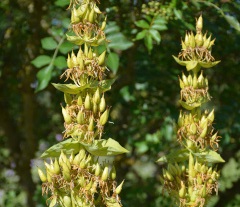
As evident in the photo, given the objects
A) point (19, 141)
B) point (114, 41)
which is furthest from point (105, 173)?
point (19, 141)

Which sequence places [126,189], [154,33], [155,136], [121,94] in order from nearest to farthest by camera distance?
[154,33]
[121,94]
[155,136]
[126,189]

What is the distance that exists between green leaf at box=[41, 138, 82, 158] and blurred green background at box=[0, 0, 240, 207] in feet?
1.10

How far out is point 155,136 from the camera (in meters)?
2.52

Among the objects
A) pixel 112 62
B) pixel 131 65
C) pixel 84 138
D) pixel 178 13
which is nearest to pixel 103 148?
pixel 84 138

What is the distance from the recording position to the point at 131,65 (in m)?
2.24

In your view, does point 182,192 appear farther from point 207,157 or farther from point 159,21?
point 159,21

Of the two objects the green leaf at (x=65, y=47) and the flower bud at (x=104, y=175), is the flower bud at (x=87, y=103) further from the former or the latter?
the green leaf at (x=65, y=47)

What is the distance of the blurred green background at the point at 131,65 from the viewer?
1602 millimetres

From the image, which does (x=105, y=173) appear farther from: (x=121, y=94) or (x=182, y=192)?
(x=121, y=94)

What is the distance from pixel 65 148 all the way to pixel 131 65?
1.34 metres

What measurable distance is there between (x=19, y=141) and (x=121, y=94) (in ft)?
4.63

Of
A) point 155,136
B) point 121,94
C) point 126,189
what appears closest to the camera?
point 121,94

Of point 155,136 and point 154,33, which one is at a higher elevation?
point 154,33

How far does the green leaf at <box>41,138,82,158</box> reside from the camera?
36.0 inches
